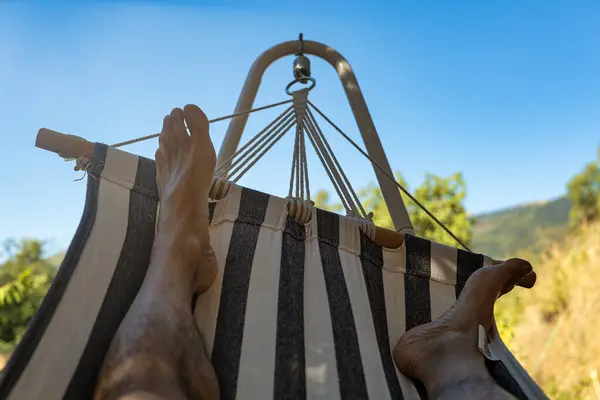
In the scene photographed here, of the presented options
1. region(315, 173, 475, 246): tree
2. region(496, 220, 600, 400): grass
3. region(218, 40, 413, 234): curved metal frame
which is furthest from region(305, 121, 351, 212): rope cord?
region(315, 173, 475, 246): tree

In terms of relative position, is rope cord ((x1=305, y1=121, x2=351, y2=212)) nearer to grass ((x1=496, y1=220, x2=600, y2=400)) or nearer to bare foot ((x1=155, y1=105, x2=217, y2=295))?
→ bare foot ((x1=155, y1=105, x2=217, y2=295))

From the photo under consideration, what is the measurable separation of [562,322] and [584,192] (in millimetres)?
3978

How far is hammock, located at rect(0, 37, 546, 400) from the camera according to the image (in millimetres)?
746

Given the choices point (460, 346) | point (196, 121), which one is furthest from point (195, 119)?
→ point (460, 346)

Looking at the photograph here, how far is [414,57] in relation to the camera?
5.55 meters

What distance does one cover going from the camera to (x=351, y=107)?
1769 millimetres

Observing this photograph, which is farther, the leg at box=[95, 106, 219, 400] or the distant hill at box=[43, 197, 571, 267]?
the distant hill at box=[43, 197, 571, 267]

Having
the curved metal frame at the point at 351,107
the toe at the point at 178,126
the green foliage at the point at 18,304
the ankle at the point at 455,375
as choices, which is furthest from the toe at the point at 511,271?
the green foliage at the point at 18,304

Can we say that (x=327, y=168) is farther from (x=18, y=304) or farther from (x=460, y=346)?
(x=18, y=304)

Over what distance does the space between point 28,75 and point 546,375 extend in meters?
8.08

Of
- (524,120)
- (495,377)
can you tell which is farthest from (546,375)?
(524,120)

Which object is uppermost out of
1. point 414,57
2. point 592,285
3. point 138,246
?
point 414,57

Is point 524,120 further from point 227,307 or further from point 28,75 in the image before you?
point 227,307

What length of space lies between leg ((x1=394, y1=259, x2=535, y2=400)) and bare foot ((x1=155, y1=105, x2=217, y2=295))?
468mm
